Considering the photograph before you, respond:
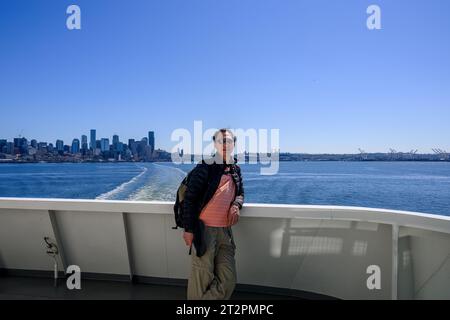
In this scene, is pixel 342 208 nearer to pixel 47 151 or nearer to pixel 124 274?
pixel 124 274

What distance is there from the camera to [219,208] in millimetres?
2008

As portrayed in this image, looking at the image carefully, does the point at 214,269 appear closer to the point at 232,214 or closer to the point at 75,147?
the point at 232,214

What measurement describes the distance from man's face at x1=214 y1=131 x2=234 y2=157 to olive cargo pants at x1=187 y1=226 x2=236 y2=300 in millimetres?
460

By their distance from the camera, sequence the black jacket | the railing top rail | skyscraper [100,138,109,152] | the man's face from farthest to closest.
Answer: skyscraper [100,138,109,152]
the man's face
the black jacket
the railing top rail

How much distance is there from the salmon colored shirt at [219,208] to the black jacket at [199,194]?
3cm

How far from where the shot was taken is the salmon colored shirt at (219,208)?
6.56 ft

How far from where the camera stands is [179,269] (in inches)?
103

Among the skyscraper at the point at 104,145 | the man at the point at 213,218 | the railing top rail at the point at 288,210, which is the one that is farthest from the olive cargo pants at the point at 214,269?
the skyscraper at the point at 104,145

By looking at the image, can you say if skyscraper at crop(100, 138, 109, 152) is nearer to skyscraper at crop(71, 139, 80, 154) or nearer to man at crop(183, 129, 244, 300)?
skyscraper at crop(71, 139, 80, 154)

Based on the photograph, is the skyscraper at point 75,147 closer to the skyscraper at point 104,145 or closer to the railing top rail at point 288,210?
the skyscraper at point 104,145

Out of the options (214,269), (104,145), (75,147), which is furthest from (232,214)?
(75,147)

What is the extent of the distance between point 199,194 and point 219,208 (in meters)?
0.15

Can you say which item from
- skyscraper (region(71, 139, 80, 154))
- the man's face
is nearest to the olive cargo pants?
the man's face

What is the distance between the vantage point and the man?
6.44 feet
